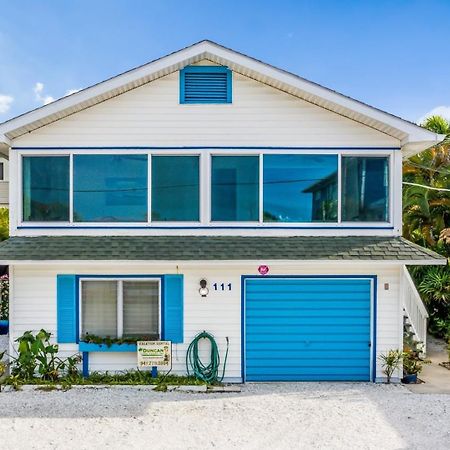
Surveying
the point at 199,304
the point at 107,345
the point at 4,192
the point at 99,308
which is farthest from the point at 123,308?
the point at 4,192

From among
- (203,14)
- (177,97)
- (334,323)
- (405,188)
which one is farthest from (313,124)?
(203,14)

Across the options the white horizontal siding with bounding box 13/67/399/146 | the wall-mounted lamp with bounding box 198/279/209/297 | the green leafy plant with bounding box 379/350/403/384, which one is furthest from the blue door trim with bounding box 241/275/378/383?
the white horizontal siding with bounding box 13/67/399/146

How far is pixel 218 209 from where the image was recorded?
867 centimetres

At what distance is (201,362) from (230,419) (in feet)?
6.08

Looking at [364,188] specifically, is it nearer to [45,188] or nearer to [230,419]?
[230,419]

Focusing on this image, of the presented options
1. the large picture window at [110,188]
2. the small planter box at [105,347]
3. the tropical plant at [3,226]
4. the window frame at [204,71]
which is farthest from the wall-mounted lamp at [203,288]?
the tropical plant at [3,226]

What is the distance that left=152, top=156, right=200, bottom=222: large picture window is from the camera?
8.66 metres

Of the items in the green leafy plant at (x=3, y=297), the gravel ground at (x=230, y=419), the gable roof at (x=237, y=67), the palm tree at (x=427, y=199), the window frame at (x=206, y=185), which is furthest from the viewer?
the palm tree at (x=427, y=199)

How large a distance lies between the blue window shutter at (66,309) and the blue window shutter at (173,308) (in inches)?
72.7

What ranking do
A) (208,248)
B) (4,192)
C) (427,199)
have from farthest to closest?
(427,199), (4,192), (208,248)

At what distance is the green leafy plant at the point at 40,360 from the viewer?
794 centimetres

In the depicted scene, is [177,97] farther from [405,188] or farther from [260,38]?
[260,38]

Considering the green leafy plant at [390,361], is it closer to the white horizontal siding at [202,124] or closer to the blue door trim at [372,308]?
the blue door trim at [372,308]

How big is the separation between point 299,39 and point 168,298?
1525 cm
